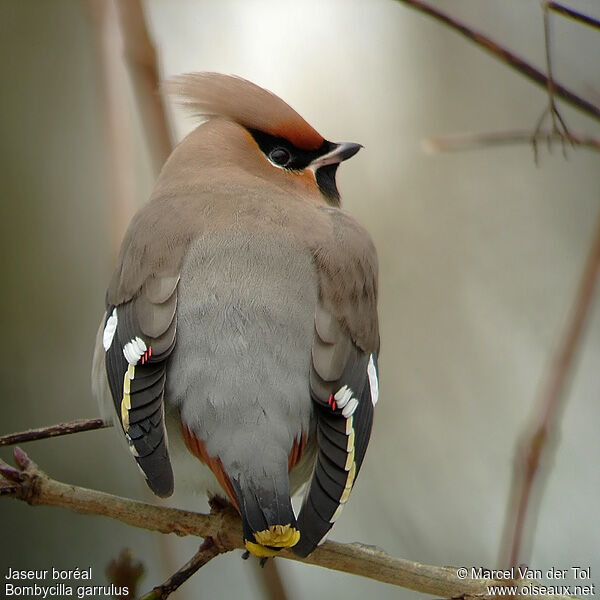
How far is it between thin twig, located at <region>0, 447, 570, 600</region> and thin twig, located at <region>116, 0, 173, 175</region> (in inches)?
38.3

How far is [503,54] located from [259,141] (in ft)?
4.99

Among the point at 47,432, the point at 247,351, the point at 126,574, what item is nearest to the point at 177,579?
the point at 126,574

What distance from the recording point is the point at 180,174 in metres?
3.52

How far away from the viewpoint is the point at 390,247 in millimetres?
5465

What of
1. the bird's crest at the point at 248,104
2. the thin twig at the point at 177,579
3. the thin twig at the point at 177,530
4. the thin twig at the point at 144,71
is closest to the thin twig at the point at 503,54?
the thin twig at the point at 144,71

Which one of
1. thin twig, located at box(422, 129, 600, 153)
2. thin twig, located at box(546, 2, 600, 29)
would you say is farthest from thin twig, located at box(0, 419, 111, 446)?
thin twig, located at box(546, 2, 600, 29)

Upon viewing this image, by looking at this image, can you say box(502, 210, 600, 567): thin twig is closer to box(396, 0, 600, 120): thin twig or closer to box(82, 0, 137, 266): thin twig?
box(396, 0, 600, 120): thin twig

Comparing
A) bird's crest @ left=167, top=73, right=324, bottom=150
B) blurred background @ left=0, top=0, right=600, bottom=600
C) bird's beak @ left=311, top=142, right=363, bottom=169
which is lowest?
blurred background @ left=0, top=0, right=600, bottom=600

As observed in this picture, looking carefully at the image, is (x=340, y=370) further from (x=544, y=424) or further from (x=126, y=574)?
(x=544, y=424)

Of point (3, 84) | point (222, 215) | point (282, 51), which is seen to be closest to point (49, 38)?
point (3, 84)

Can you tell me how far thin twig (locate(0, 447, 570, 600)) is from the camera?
2.54 meters

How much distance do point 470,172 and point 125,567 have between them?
13.0ft

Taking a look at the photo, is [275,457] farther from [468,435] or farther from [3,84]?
[3,84]

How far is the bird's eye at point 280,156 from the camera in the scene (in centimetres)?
360
